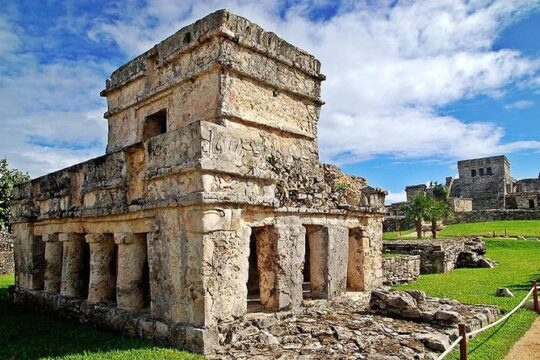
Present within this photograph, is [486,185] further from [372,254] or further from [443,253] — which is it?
[372,254]

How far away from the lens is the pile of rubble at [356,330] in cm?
530

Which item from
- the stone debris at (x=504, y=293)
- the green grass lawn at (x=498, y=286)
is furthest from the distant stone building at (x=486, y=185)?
the stone debris at (x=504, y=293)

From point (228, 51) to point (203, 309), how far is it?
539cm

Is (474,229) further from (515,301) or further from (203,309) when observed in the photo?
(203,309)

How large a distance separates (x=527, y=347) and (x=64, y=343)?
691 cm

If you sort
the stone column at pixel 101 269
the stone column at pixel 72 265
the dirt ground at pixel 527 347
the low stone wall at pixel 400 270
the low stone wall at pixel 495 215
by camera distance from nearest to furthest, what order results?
1. the dirt ground at pixel 527 347
2. the stone column at pixel 101 269
3. the stone column at pixel 72 265
4. the low stone wall at pixel 400 270
5. the low stone wall at pixel 495 215

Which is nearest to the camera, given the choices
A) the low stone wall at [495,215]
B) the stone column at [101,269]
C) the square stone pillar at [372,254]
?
the stone column at [101,269]

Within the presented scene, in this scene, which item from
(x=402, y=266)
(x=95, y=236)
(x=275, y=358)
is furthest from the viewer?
(x=402, y=266)

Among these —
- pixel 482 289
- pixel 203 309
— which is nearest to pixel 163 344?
pixel 203 309

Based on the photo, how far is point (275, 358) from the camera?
508cm

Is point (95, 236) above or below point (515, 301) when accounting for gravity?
above

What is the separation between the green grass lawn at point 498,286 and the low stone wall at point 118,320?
3562mm

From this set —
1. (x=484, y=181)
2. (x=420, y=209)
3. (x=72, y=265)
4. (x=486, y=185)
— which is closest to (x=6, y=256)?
(x=72, y=265)

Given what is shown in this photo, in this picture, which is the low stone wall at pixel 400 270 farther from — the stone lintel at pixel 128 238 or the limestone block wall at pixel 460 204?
the limestone block wall at pixel 460 204
